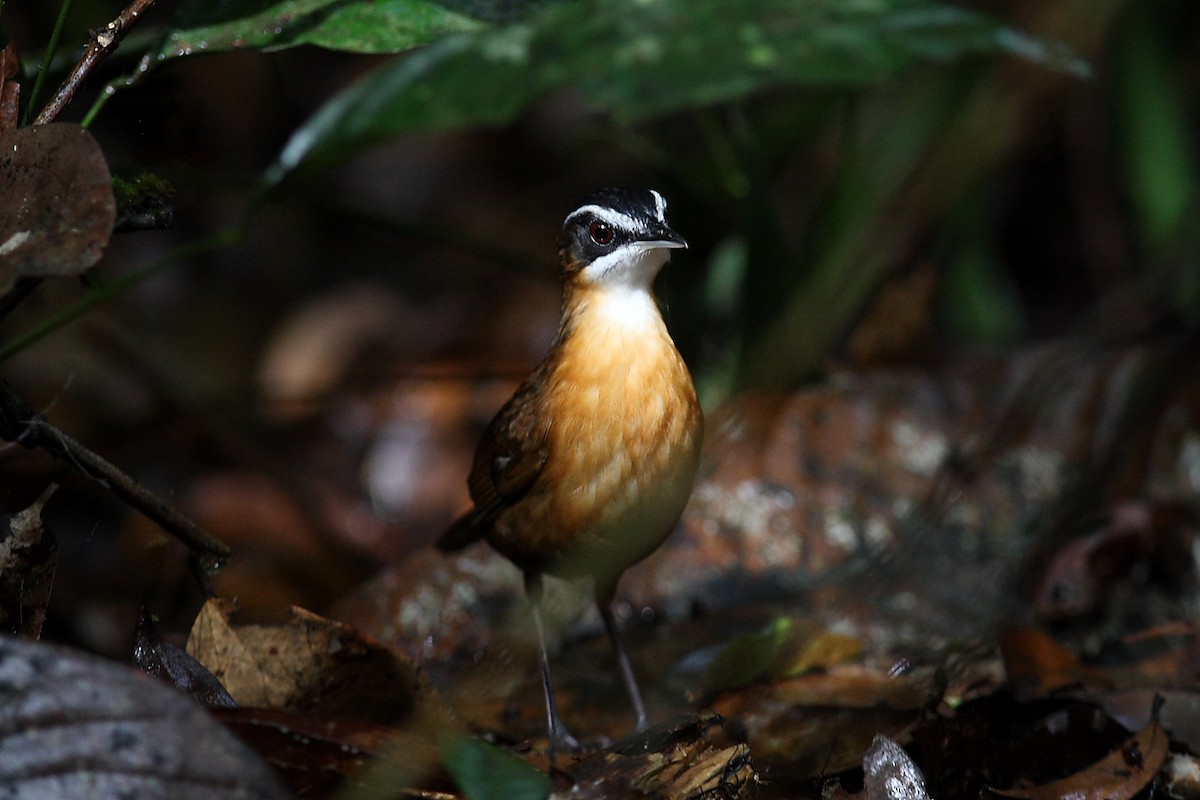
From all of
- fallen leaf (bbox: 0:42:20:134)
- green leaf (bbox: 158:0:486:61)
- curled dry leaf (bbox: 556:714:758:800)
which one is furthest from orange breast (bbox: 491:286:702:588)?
fallen leaf (bbox: 0:42:20:134)

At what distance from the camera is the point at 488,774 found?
2268 millimetres

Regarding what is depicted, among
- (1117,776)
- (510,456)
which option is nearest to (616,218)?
(510,456)

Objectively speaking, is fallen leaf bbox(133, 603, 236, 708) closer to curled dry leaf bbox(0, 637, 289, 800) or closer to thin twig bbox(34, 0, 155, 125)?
curled dry leaf bbox(0, 637, 289, 800)

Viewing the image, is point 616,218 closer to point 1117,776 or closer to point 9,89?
point 9,89

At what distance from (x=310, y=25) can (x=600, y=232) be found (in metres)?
0.89

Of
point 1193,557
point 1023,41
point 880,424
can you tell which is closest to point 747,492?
point 880,424

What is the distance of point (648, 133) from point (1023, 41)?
413cm

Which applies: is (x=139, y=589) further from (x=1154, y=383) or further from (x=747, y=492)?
(x=1154, y=383)

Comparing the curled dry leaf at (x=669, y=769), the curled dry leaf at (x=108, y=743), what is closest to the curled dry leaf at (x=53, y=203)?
the curled dry leaf at (x=108, y=743)

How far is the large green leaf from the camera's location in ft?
8.84

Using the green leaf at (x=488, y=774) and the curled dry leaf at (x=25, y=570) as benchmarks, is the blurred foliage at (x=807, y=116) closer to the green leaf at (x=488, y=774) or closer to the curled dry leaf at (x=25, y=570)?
the curled dry leaf at (x=25, y=570)

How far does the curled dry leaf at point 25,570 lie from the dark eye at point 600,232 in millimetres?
1470

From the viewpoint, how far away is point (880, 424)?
4.83 m

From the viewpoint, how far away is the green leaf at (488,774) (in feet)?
7.27
